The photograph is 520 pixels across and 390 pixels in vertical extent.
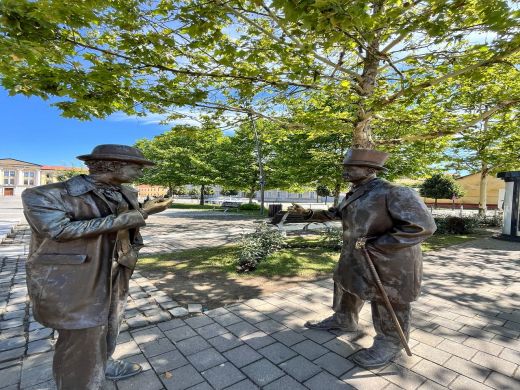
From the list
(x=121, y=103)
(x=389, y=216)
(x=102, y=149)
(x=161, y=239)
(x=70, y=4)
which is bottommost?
(x=161, y=239)

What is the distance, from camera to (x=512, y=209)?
13.2m

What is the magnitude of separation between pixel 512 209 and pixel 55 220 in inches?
661

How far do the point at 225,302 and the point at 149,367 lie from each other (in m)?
1.87

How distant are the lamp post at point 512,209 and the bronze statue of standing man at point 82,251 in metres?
15.9

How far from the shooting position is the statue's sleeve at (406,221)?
111 inches

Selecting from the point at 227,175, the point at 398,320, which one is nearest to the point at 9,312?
the point at 398,320

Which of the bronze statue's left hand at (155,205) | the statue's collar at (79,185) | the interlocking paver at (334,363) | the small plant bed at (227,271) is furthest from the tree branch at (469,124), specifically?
the statue's collar at (79,185)

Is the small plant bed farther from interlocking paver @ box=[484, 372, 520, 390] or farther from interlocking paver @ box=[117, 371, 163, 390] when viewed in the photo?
interlocking paver @ box=[484, 372, 520, 390]

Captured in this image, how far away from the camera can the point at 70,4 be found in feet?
13.0

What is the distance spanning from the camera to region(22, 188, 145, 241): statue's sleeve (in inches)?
77.4

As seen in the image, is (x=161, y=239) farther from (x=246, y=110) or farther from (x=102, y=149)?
(x=102, y=149)

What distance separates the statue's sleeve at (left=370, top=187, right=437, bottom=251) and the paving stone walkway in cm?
131

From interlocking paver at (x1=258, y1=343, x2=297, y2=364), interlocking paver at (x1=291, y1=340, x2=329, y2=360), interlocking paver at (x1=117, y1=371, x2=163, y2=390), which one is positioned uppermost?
interlocking paver at (x1=291, y1=340, x2=329, y2=360)

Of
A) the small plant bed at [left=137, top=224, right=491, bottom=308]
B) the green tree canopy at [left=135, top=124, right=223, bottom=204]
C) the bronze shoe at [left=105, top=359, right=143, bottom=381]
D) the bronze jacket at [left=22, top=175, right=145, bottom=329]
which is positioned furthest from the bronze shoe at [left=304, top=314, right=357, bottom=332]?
the green tree canopy at [left=135, top=124, right=223, bottom=204]
